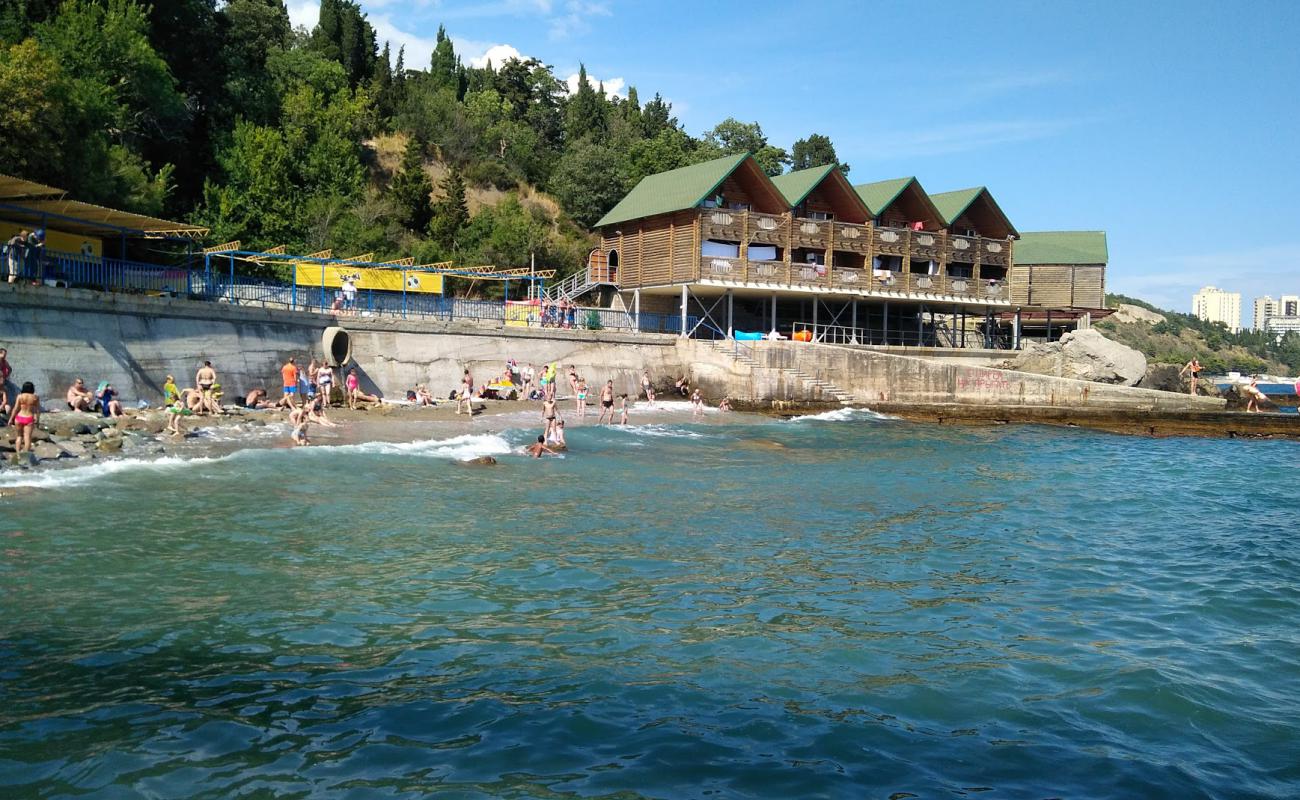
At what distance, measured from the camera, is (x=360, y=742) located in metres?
6.24

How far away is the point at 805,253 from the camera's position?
42969 mm

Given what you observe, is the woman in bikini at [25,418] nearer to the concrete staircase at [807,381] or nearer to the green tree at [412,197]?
the concrete staircase at [807,381]

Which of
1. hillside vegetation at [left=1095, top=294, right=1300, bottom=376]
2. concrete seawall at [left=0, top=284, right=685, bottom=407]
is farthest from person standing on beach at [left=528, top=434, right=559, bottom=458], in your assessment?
hillside vegetation at [left=1095, top=294, right=1300, bottom=376]

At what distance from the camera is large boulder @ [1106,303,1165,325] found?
140 meters

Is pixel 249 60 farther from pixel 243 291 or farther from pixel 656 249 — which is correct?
pixel 243 291

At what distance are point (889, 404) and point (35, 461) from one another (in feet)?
91.0

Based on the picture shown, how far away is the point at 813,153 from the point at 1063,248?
32452mm

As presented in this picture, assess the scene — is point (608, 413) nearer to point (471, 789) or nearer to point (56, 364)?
point (56, 364)

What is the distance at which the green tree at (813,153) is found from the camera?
81.4 metres

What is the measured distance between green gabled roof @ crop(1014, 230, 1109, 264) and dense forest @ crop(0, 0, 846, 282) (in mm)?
22358

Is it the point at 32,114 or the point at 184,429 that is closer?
the point at 184,429

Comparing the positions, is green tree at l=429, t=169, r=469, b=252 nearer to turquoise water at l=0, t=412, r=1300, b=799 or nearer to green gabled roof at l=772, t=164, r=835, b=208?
green gabled roof at l=772, t=164, r=835, b=208

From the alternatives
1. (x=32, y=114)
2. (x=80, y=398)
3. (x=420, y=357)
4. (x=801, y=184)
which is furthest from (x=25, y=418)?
(x=801, y=184)

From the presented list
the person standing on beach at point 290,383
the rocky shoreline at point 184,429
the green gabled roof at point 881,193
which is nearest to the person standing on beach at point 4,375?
the rocky shoreline at point 184,429
